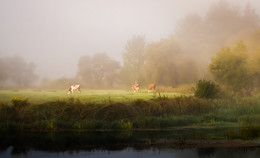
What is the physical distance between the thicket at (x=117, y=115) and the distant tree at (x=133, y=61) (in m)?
6.36

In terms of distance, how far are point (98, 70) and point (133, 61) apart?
9.80 feet

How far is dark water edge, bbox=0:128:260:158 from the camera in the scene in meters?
11.6

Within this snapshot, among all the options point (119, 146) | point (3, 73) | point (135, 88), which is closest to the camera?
point (119, 146)

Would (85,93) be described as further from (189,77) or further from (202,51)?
(202,51)

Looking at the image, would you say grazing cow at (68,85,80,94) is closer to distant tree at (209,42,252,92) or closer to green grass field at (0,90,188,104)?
green grass field at (0,90,188,104)

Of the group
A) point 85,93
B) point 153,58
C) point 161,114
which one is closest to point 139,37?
point 153,58

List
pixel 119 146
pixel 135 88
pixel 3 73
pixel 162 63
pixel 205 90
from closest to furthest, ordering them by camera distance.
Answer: pixel 119 146, pixel 205 90, pixel 3 73, pixel 135 88, pixel 162 63

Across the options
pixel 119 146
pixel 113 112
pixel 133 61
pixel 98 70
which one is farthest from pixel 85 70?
pixel 119 146

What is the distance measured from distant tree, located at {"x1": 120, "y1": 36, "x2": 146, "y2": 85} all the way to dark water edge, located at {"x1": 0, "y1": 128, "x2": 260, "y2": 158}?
39.7 feet

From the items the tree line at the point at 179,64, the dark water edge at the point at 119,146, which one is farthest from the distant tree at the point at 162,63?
the dark water edge at the point at 119,146

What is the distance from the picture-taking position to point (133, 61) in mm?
28172

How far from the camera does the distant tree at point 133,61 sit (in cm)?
2791

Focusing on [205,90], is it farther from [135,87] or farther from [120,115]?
[120,115]

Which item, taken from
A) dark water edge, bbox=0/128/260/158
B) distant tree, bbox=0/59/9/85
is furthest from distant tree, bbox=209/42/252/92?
distant tree, bbox=0/59/9/85
